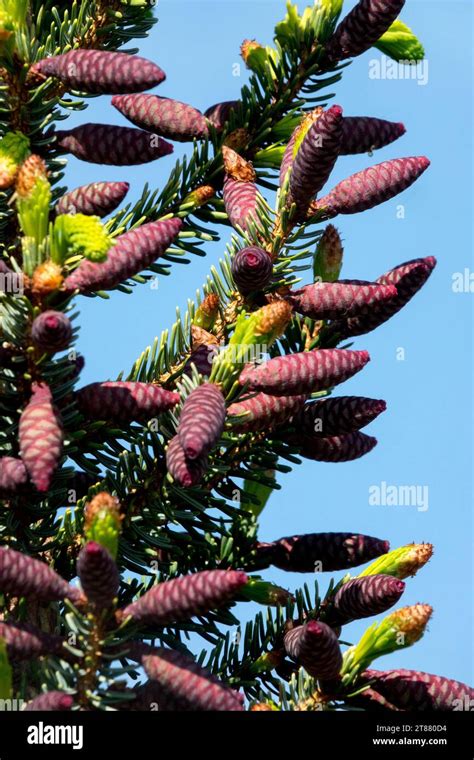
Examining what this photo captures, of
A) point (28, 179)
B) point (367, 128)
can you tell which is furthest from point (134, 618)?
point (367, 128)

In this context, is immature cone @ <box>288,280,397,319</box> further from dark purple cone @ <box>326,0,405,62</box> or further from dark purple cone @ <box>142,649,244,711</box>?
dark purple cone @ <box>142,649,244,711</box>

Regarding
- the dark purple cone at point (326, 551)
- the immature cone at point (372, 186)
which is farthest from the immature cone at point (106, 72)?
the dark purple cone at point (326, 551)

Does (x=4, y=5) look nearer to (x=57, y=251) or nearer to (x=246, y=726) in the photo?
(x=57, y=251)

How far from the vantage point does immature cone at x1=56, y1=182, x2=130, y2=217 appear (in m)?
3.25

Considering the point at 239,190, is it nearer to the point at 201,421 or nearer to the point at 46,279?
the point at 46,279

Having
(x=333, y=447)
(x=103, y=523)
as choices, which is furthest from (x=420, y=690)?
(x=103, y=523)

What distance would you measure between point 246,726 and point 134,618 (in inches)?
14.8

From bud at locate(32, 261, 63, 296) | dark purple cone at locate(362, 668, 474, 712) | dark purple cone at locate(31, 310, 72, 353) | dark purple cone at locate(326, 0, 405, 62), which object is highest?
dark purple cone at locate(326, 0, 405, 62)

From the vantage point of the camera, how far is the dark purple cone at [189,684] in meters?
2.48

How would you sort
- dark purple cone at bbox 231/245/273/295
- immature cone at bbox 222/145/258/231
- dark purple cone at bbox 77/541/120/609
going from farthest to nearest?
immature cone at bbox 222/145/258/231 → dark purple cone at bbox 231/245/273/295 → dark purple cone at bbox 77/541/120/609

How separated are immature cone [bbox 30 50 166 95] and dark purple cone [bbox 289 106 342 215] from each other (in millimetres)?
490

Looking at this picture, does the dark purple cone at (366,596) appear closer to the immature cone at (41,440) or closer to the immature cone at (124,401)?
the immature cone at (124,401)

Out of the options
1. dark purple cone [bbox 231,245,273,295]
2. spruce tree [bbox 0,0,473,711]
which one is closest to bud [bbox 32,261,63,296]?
spruce tree [bbox 0,0,473,711]

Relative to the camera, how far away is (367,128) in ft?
12.0
